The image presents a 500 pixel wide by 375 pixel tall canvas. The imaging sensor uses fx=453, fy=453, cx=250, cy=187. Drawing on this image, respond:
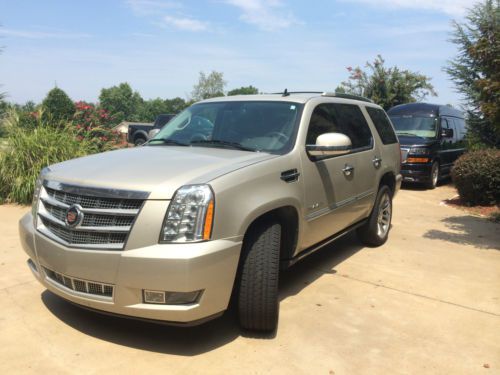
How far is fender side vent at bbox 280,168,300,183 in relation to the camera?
3571 mm

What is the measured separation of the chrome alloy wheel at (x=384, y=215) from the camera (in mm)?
5848

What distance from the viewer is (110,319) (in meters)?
3.55

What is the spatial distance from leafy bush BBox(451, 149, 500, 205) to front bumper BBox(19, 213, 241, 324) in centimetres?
777

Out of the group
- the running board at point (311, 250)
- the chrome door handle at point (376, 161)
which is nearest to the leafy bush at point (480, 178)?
the chrome door handle at point (376, 161)

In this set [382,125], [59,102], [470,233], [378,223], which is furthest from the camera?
[59,102]

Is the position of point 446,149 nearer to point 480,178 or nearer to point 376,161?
point 480,178

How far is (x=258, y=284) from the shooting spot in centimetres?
319

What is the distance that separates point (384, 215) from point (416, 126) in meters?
7.38

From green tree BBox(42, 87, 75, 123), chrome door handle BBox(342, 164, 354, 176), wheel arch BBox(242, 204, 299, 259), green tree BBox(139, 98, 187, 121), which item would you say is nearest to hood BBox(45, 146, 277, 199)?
wheel arch BBox(242, 204, 299, 259)

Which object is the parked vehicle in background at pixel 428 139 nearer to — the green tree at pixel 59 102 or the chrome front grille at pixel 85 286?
the green tree at pixel 59 102

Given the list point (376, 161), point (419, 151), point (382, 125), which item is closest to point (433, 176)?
point (419, 151)

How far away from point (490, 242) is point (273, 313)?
Result: 459cm

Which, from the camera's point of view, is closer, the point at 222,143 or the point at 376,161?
the point at 222,143

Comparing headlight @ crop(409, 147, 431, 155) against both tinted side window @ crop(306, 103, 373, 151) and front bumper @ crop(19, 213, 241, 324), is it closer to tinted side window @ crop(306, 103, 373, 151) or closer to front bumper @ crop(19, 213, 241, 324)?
tinted side window @ crop(306, 103, 373, 151)
